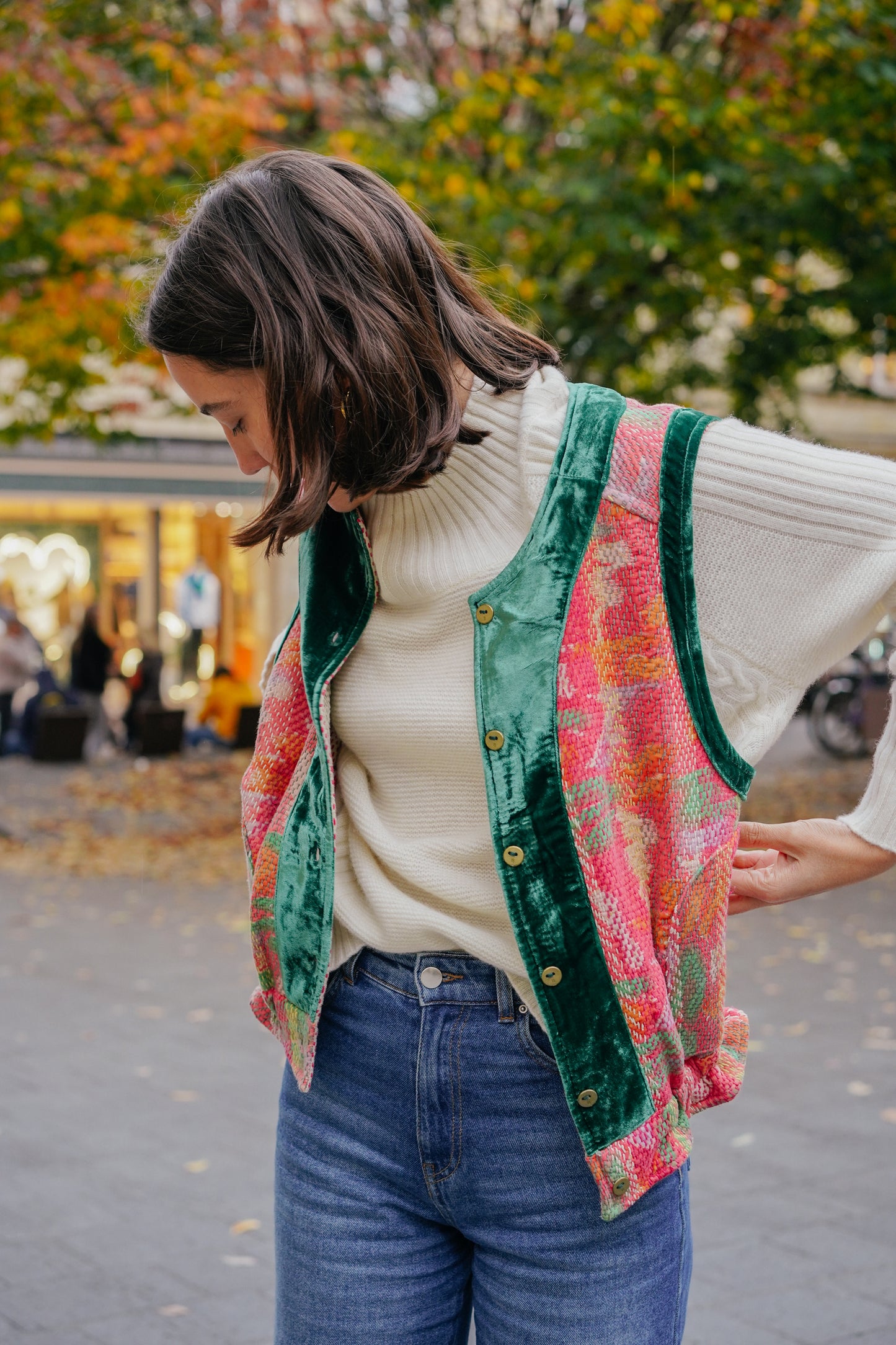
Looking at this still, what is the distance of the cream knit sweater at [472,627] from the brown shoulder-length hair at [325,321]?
8 centimetres

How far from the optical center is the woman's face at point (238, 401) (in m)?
1.56

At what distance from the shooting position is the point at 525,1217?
153 centimetres

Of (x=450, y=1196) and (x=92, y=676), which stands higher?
(x=450, y=1196)

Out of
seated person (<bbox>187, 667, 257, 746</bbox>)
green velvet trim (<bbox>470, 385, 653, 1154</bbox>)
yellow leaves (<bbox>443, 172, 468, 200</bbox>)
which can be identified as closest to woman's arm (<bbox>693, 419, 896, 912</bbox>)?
green velvet trim (<bbox>470, 385, 653, 1154</bbox>)

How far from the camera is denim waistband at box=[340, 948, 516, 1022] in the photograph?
60.3 inches

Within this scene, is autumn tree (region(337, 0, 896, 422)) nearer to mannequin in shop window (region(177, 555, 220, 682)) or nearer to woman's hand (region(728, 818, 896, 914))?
woman's hand (region(728, 818, 896, 914))

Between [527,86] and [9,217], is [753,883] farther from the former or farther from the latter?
[9,217]

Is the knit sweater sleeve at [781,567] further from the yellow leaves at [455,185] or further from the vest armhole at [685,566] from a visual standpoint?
the yellow leaves at [455,185]

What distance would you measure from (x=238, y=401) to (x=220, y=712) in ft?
51.6

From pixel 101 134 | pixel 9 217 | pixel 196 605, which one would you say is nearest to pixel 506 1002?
pixel 9 217

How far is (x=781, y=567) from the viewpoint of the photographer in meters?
1.48

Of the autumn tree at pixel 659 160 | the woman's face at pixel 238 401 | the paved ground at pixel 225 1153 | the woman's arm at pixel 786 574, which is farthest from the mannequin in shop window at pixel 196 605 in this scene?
the woman's arm at pixel 786 574

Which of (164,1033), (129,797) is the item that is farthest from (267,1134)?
(129,797)

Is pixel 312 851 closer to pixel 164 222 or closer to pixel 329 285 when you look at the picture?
pixel 329 285
